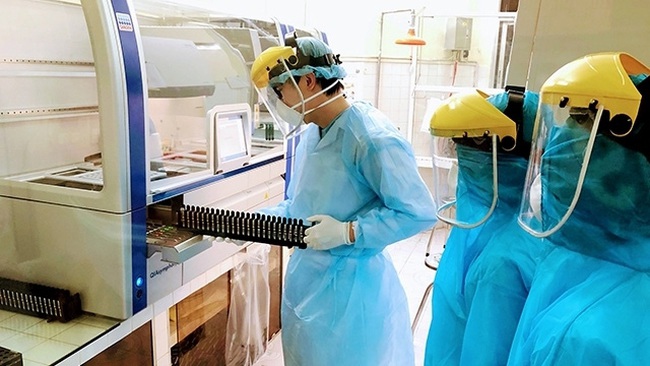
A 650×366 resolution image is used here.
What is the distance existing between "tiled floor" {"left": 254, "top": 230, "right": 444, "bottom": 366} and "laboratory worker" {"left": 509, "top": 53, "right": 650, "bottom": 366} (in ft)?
5.66

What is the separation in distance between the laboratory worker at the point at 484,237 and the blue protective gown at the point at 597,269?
107 mm

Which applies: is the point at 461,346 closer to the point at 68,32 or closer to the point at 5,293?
the point at 5,293

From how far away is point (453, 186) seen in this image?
1.15 metres

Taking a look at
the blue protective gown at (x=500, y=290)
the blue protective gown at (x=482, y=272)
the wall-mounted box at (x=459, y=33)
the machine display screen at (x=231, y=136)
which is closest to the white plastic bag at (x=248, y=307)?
the machine display screen at (x=231, y=136)

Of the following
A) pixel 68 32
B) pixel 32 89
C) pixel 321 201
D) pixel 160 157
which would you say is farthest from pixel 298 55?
pixel 32 89

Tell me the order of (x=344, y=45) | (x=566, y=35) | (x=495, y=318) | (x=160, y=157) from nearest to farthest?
1. (x=495, y=318)
2. (x=566, y=35)
3. (x=160, y=157)
4. (x=344, y=45)

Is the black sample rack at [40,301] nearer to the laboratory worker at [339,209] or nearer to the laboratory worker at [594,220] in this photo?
the laboratory worker at [339,209]

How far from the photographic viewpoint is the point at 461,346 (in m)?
1.00

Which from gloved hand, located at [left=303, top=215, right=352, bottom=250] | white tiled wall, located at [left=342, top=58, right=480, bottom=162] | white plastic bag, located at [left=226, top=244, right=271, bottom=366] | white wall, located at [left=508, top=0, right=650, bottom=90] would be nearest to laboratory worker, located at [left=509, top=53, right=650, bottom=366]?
white wall, located at [left=508, top=0, right=650, bottom=90]

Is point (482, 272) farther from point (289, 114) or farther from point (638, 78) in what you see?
point (289, 114)

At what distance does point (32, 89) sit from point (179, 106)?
0.49 metres

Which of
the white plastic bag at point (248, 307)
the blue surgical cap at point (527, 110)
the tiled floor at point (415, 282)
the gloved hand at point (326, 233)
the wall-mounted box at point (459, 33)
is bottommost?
the tiled floor at point (415, 282)

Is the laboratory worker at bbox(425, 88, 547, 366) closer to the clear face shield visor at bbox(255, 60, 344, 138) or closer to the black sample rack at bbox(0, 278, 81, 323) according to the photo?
the clear face shield visor at bbox(255, 60, 344, 138)

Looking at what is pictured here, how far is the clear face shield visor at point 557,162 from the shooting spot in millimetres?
685
